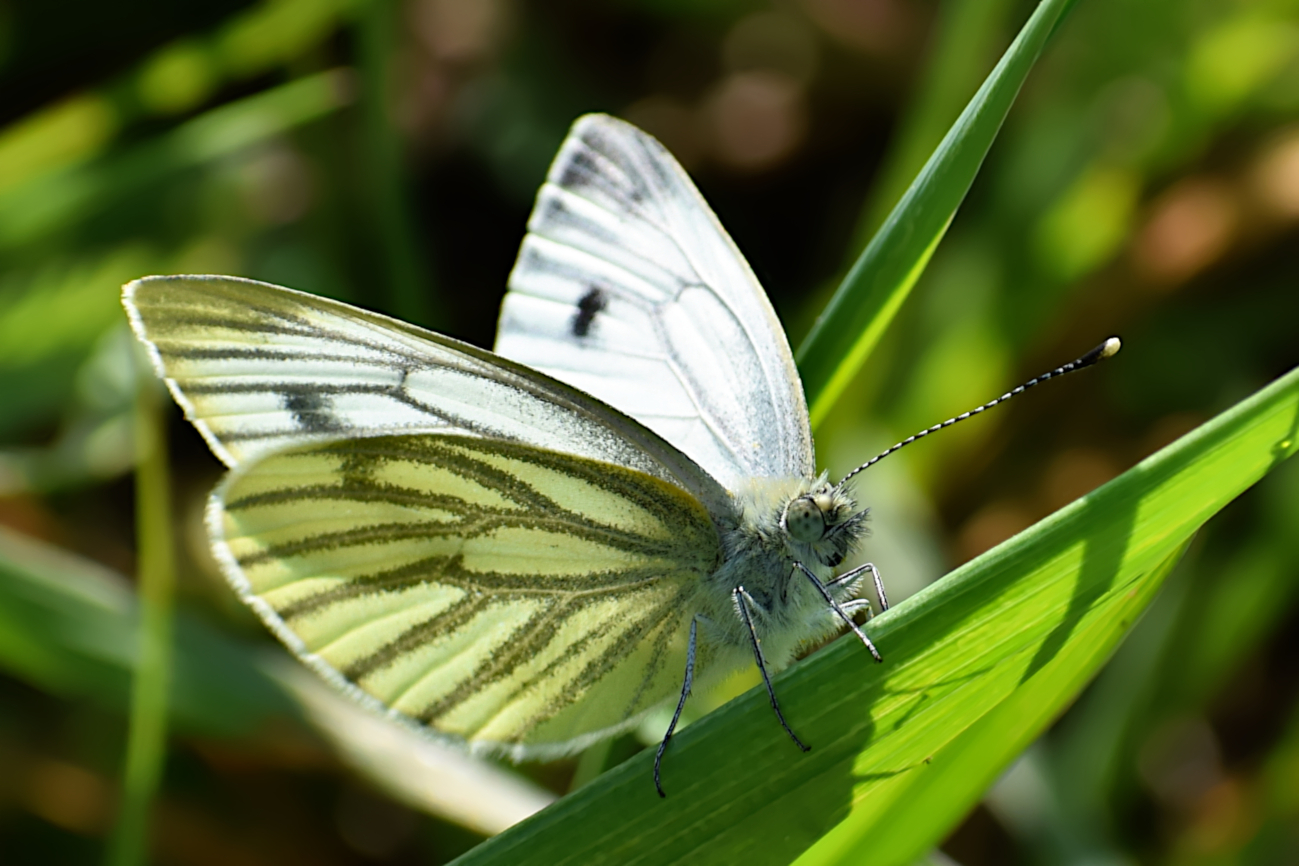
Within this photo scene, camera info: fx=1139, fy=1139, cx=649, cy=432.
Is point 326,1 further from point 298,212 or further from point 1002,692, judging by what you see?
point 1002,692

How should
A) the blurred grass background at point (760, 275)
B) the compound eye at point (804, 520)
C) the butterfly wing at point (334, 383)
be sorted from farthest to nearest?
the blurred grass background at point (760, 275) → the compound eye at point (804, 520) → the butterfly wing at point (334, 383)

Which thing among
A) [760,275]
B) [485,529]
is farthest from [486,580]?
[760,275]

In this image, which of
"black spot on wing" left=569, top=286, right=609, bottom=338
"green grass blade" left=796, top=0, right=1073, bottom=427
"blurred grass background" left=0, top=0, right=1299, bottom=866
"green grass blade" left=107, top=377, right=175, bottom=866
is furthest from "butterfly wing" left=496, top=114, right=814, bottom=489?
"blurred grass background" left=0, top=0, right=1299, bottom=866

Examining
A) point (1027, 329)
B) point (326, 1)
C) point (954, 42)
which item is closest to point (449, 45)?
point (326, 1)

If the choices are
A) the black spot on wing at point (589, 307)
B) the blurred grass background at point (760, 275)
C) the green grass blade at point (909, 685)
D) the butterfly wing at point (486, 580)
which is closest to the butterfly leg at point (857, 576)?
the butterfly wing at point (486, 580)

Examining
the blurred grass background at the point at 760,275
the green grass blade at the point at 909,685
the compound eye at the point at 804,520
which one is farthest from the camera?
the blurred grass background at the point at 760,275

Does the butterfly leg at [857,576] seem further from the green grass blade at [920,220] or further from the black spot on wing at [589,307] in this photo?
the black spot on wing at [589,307]

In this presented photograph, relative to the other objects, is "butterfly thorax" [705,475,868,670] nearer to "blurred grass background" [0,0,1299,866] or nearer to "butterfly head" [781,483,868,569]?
"butterfly head" [781,483,868,569]
